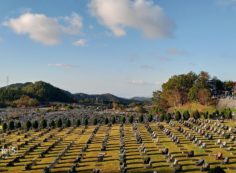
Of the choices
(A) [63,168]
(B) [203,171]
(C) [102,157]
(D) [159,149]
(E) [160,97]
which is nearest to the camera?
(B) [203,171]

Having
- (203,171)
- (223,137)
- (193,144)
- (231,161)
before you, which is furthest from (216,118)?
(203,171)

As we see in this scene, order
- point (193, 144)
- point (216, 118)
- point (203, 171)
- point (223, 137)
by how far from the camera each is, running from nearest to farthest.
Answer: point (203, 171), point (193, 144), point (223, 137), point (216, 118)

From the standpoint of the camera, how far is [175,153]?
155 ft

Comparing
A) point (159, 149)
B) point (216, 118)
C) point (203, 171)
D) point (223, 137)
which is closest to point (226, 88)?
point (216, 118)

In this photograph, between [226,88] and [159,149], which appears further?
[226,88]

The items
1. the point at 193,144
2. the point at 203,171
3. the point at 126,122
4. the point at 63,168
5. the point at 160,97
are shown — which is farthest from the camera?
the point at 160,97

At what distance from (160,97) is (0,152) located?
102 m

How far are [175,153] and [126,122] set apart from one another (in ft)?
162

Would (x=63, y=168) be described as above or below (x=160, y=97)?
below

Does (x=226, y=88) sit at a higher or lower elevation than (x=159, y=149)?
higher

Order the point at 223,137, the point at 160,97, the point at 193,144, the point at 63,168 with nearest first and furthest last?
1. the point at 63,168
2. the point at 193,144
3. the point at 223,137
4. the point at 160,97

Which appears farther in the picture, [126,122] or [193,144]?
[126,122]

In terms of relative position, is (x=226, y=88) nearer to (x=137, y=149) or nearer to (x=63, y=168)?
(x=137, y=149)

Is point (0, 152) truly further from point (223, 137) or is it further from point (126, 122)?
point (126, 122)
